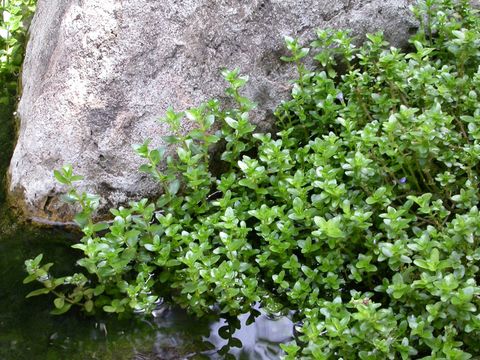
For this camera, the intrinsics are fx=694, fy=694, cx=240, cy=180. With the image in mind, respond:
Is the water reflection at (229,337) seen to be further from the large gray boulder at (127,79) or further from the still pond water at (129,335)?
the large gray boulder at (127,79)

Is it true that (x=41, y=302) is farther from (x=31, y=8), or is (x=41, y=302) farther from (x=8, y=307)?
(x=31, y=8)

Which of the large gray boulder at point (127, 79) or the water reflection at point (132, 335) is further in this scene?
the large gray boulder at point (127, 79)

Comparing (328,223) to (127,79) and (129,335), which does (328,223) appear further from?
(127,79)

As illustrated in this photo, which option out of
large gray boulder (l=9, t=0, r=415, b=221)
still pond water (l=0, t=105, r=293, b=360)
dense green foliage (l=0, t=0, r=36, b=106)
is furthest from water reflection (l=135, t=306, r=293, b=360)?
dense green foliage (l=0, t=0, r=36, b=106)

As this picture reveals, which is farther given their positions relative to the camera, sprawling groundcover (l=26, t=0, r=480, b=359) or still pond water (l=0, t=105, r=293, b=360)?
still pond water (l=0, t=105, r=293, b=360)

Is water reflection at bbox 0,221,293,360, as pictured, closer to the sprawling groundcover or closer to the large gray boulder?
the sprawling groundcover

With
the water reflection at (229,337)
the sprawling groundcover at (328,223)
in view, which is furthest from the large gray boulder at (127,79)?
the water reflection at (229,337)

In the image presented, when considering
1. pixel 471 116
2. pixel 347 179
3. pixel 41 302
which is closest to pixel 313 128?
pixel 347 179
